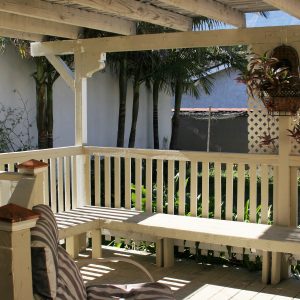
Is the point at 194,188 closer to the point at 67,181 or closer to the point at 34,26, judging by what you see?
the point at 67,181

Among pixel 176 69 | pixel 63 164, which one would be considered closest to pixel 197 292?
pixel 63 164

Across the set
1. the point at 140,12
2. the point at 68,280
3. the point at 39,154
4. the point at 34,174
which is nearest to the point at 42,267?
the point at 68,280

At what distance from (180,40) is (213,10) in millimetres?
709

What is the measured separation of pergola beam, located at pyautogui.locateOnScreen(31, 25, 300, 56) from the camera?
16.9ft

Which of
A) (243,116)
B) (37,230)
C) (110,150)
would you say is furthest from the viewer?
(243,116)

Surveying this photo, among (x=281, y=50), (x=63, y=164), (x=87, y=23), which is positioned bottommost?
(x=63, y=164)

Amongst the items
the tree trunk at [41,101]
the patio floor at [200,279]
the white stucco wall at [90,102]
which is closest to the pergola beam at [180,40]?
the patio floor at [200,279]

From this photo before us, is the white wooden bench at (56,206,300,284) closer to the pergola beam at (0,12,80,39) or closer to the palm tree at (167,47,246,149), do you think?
the pergola beam at (0,12,80,39)

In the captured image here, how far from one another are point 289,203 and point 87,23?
8.56 feet

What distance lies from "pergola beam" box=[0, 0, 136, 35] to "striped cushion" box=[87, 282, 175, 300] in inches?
103

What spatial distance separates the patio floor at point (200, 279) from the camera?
15.8 feet

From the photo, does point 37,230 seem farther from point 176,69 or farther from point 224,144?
point 224,144

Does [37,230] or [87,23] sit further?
[87,23]

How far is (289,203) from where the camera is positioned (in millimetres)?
5168
